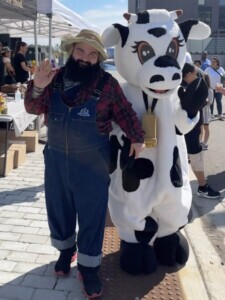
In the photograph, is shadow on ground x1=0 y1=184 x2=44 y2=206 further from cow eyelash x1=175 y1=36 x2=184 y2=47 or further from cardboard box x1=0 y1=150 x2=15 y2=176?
cow eyelash x1=175 y1=36 x2=184 y2=47

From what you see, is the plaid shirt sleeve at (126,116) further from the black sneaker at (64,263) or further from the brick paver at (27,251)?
the brick paver at (27,251)

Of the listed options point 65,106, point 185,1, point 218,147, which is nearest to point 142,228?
point 65,106

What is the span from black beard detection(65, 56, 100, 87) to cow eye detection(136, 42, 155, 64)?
0.34 metres

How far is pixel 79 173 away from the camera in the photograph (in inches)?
104

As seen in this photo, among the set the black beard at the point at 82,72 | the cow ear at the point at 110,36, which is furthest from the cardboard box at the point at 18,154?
the black beard at the point at 82,72

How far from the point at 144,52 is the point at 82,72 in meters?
0.47

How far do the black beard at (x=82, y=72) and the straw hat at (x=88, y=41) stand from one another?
0.08 m

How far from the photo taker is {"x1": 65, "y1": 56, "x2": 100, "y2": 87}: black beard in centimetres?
263

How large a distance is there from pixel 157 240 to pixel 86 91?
134cm

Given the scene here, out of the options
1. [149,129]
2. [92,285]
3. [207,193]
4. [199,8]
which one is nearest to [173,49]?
[149,129]

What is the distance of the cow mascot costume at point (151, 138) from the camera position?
2.80 meters

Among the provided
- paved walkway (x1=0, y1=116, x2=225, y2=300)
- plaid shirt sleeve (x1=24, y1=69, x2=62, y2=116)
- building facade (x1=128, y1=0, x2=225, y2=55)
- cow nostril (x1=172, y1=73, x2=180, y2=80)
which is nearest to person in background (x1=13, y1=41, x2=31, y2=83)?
paved walkway (x1=0, y1=116, x2=225, y2=300)

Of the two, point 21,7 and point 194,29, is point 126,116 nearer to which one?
point 194,29

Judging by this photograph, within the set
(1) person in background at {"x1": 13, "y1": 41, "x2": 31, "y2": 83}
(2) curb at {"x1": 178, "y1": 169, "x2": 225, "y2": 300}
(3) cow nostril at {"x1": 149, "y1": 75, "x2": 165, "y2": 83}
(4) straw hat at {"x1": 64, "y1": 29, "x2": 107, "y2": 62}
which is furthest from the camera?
(1) person in background at {"x1": 13, "y1": 41, "x2": 31, "y2": 83}
